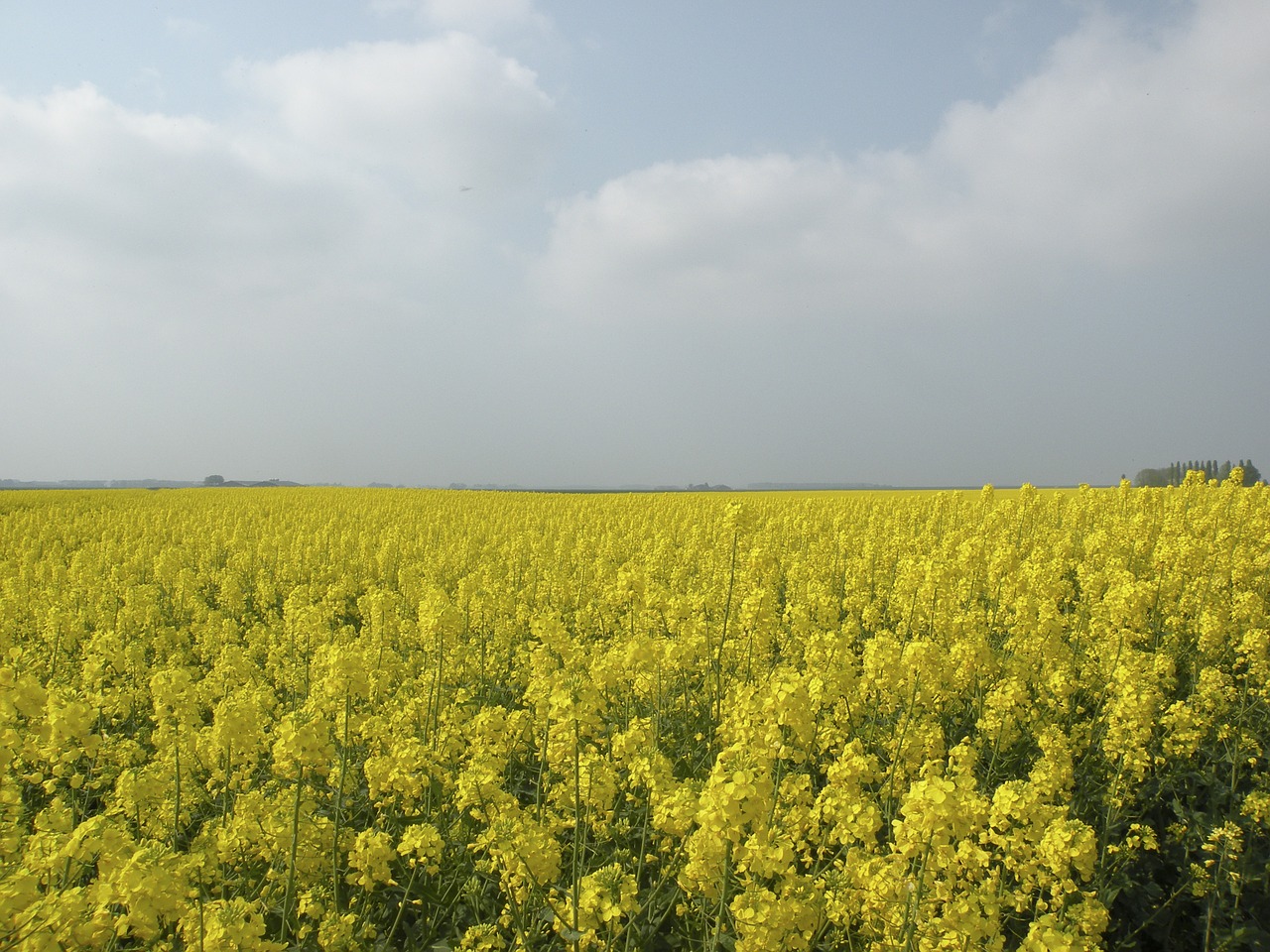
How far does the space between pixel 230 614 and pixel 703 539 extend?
26.7 ft

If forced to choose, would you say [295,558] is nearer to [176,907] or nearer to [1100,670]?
[176,907]

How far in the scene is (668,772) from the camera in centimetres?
334

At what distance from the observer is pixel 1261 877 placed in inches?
145

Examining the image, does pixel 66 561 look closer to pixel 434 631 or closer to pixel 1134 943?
pixel 434 631

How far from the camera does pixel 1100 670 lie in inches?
212

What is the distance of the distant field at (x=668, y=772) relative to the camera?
2656 millimetres

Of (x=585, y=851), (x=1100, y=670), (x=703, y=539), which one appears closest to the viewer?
(x=585, y=851)

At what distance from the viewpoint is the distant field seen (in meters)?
2.66

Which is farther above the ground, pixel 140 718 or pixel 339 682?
pixel 339 682

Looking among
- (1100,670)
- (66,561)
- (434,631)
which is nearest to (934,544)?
(1100,670)

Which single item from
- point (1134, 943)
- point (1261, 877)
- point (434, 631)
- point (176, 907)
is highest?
point (434, 631)

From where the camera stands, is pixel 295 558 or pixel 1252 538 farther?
pixel 295 558

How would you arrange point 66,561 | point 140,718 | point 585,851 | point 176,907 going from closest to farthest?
point 176,907, point 585,851, point 140,718, point 66,561

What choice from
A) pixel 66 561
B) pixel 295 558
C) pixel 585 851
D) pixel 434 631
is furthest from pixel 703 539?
pixel 66 561
